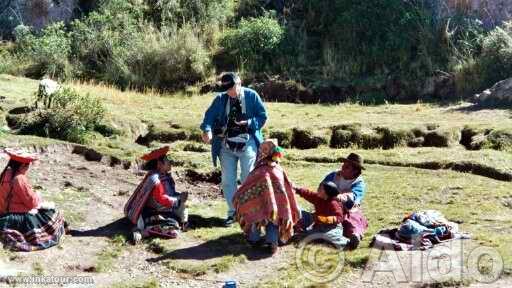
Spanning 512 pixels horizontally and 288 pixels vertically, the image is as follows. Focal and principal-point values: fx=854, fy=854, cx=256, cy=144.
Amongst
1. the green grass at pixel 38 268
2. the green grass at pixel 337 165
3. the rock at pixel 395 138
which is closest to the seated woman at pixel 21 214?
the green grass at pixel 38 268

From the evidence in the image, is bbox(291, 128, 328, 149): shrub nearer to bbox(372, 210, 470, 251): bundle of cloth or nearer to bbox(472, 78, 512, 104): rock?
bbox(472, 78, 512, 104): rock

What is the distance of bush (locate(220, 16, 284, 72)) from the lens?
1952cm

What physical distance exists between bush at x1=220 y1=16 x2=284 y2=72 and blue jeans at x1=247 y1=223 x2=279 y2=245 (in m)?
11.2

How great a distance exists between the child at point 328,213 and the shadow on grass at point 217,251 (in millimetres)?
626

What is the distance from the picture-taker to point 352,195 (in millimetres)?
8609

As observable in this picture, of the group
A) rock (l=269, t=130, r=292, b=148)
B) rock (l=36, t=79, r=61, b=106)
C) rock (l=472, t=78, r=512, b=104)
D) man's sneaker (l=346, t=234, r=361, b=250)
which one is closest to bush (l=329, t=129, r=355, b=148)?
rock (l=269, t=130, r=292, b=148)

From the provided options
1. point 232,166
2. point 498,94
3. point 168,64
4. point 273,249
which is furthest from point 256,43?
point 273,249

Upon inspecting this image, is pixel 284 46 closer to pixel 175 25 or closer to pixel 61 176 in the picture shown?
pixel 175 25

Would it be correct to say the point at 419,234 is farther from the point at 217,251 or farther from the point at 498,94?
the point at 498,94

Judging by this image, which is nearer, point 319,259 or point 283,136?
point 319,259

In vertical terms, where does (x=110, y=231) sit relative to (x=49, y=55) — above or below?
below

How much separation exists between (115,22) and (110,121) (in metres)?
7.55

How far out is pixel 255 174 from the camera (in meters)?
8.52

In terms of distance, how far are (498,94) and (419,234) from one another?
26.7ft
